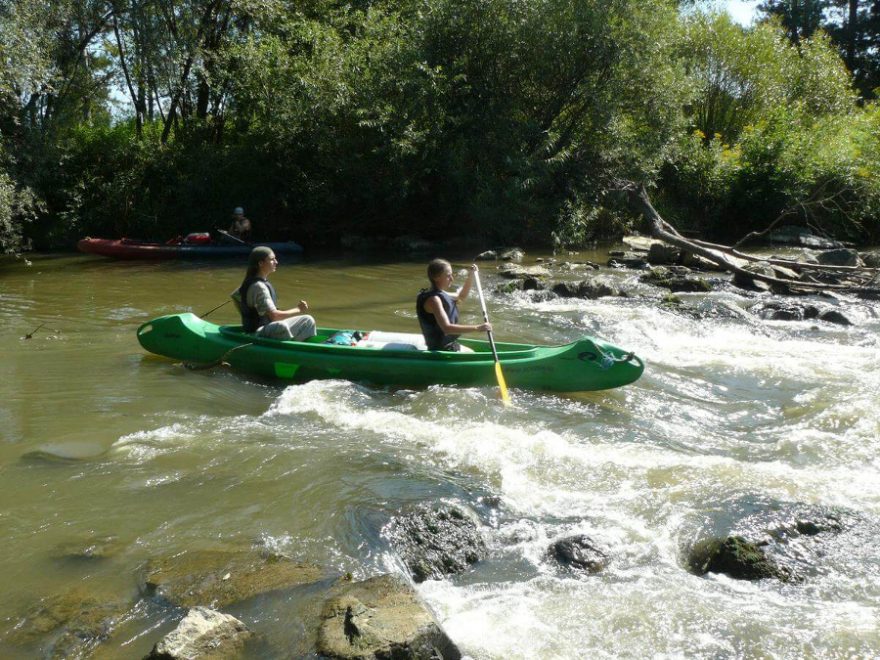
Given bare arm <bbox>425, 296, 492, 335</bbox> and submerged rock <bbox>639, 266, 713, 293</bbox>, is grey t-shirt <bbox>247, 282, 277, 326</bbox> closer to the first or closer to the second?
bare arm <bbox>425, 296, 492, 335</bbox>

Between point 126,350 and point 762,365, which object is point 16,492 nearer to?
point 126,350

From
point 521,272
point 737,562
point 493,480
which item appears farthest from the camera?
point 521,272

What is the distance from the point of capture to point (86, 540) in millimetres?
3994

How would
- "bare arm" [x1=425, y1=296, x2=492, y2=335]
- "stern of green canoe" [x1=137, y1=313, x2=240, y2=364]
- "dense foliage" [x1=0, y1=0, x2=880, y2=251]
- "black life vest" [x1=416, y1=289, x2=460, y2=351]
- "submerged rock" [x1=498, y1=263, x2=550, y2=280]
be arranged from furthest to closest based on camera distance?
"dense foliage" [x1=0, y1=0, x2=880, y2=251], "submerged rock" [x1=498, y1=263, x2=550, y2=280], "stern of green canoe" [x1=137, y1=313, x2=240, y2=364], "black life vest" [x1=416, y1=289, x2=460, y2=351], "bare arm" [x1=425, y1=296, x2=492, y2=335]

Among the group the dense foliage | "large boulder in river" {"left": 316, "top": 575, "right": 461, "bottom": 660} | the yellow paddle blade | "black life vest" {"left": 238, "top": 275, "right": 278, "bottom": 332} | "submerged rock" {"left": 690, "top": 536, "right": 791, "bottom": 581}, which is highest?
the dense foliage

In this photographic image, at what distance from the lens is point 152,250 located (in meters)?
16.1

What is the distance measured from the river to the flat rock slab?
0.34ft

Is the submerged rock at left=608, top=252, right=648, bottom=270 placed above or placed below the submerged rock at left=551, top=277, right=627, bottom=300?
above

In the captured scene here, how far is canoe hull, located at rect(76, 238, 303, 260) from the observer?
16078mm

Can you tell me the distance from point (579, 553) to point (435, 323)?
3.28 m

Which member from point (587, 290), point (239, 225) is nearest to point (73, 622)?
point (587, 290)

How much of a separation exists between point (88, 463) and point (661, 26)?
14.4 metres

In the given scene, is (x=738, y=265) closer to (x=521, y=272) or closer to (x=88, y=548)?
(x=521, y=272)

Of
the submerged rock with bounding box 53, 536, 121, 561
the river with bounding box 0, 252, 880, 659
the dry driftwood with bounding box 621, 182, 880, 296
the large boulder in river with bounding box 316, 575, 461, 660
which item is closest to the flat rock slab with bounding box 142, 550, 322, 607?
the river with bounding box 0, 252, 880, 659
